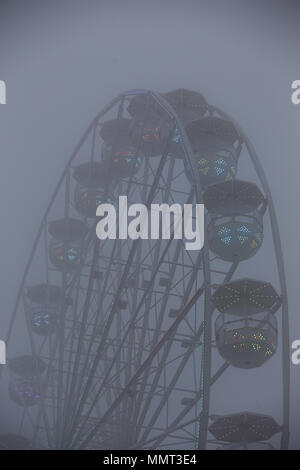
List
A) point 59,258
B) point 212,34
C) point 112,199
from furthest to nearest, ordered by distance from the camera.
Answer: point 212,34
point 59,258
point 112,199

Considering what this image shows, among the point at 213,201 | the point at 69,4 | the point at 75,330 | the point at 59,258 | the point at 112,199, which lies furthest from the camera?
the point at 69,4

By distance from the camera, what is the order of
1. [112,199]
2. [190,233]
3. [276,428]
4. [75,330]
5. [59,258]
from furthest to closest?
[59,258] → [112,199] → [75,330] → [190,233] → [276,428]

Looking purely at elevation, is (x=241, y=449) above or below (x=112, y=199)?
below

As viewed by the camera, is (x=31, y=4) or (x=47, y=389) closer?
(x=47, y=389)

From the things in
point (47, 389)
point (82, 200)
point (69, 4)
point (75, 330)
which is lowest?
point (47, 389)

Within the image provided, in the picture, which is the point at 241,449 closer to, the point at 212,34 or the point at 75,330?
the point at 75,330

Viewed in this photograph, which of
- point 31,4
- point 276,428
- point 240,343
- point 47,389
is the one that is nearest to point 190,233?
point 240,343

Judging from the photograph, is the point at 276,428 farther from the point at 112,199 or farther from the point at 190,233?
the point at 112,199

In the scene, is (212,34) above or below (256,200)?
above

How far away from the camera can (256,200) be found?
802 inches

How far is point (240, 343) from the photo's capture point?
57.6 ft

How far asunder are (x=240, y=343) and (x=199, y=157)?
22.7ft

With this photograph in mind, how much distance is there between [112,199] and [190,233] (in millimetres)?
6184

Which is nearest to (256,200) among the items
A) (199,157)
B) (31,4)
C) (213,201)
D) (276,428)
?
(213,201)
